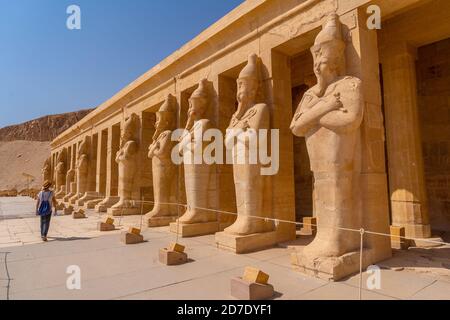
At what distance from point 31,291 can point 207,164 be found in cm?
385

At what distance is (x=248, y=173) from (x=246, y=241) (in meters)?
1.10

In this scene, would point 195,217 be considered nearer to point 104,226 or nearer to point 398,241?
point 104,226

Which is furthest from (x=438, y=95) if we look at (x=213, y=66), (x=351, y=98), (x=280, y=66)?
(x=213, y=66)

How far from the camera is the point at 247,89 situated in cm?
552

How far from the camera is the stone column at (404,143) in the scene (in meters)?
5.70

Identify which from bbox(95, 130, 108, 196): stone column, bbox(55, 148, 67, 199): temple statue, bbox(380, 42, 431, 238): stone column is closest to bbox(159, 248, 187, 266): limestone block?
bbox(380, 42, 431, 238): stone column

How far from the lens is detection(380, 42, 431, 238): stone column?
5.70m

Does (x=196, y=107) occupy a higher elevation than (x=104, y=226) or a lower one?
higher

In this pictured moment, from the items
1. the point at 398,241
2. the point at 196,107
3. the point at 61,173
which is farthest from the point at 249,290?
the point at 61,173

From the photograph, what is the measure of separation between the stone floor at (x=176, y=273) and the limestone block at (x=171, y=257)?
0.11 m

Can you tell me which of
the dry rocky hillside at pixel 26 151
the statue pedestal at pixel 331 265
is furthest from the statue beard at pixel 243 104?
the dry rocky hillside at pixel 26 151

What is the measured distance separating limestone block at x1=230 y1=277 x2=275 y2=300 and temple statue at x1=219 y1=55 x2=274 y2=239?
6.42 ft
